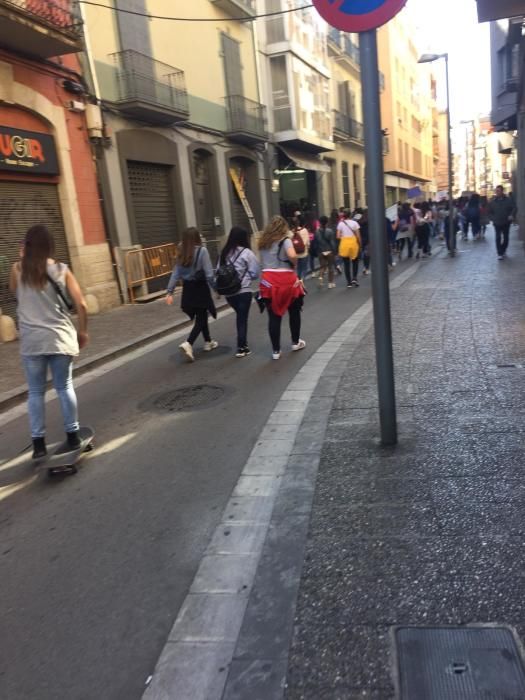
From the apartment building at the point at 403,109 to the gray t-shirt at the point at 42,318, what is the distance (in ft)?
106

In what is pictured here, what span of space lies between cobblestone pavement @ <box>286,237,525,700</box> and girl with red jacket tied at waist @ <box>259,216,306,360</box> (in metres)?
1.52

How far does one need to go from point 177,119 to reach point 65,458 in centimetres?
1337

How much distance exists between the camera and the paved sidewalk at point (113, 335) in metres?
7.08

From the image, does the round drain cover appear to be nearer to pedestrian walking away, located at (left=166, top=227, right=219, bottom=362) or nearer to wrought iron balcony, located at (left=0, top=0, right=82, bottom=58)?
pedestrian walking away, located at (left=166, top=227, right=219, bottom=362)

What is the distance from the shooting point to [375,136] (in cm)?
331

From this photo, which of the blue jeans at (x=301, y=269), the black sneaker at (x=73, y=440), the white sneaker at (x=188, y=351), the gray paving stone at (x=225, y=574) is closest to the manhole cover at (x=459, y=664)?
the gray paving stone at (x=225, y=574)

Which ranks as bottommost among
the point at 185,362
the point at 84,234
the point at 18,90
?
the point at 185,362

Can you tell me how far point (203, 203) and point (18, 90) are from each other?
26.1ft

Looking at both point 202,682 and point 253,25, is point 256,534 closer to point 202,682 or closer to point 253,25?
point 202,682

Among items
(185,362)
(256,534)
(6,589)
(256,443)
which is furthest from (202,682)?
(185,362)

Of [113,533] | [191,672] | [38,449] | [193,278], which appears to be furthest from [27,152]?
[191,672]

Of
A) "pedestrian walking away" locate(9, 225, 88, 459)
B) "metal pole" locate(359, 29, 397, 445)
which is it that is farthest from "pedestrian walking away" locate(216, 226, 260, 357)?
"metal pole" locate(359, 29, 397, 445)

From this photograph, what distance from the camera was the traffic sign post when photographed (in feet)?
10.4

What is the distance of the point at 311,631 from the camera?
2246 millimetres
